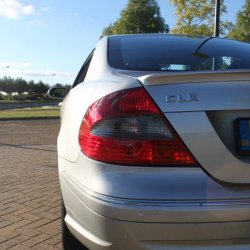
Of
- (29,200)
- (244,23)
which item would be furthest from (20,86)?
(29,200)

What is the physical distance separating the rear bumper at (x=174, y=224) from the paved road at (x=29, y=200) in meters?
1.68

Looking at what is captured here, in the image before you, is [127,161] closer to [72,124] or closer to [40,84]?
[72,124]

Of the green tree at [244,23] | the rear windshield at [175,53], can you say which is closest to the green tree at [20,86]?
the green tree at [244,23]

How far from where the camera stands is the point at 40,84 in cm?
10188

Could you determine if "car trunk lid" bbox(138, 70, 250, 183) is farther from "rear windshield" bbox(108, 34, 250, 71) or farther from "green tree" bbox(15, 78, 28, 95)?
"green tree" bbox(15, 78, 28, 95)

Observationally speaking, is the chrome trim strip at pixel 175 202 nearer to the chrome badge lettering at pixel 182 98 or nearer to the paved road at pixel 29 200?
Result: the chrome badge lettering at pixel 182 98

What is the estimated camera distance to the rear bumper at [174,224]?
6.98 feet

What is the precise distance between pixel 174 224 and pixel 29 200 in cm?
326

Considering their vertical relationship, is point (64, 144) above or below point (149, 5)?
below

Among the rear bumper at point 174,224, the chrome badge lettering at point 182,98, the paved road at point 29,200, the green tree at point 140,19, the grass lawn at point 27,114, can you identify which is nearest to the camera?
the rear bumper at point 174,224

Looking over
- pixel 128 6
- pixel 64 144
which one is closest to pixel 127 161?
pixel 64 144

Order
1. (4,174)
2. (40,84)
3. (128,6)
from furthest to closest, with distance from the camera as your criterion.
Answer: (40,84) → (128,6) → (4,174)

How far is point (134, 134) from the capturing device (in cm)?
228

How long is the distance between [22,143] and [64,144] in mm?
8566
